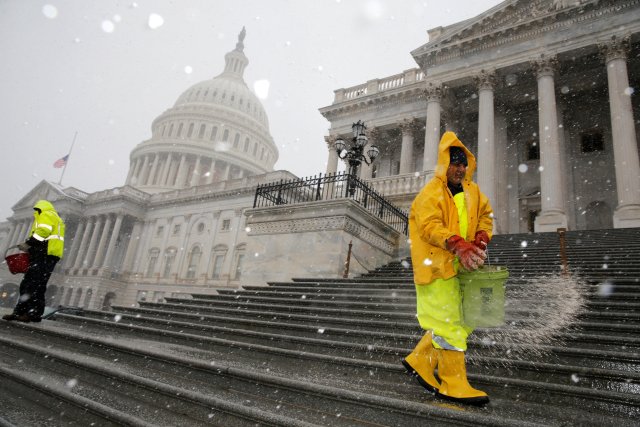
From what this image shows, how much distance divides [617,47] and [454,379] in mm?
20120

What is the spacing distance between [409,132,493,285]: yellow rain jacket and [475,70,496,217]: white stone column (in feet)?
50.5

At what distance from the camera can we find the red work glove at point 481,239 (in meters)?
3.22

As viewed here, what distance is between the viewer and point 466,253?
9.29 feet

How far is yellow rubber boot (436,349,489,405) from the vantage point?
2951mm

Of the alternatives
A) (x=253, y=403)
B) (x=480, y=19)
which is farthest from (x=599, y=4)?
(x=253, y=403)

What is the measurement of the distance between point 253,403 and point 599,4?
22.3 m

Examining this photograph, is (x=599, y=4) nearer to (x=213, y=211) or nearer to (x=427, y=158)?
(x=427, y=158)

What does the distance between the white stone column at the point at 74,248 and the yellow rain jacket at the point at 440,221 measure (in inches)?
2455

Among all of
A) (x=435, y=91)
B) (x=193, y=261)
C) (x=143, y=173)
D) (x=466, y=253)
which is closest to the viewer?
(x=466, y=253)

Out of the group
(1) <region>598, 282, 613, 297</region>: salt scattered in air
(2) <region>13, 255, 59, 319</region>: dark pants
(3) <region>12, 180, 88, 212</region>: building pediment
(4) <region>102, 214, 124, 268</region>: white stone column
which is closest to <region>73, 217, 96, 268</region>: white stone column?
(3) <region>12, 180, 88, 212</region>: building pediment

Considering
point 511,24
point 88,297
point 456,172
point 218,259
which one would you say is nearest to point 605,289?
point 456,172

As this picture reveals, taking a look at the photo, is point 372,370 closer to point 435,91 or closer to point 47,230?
point 47,230

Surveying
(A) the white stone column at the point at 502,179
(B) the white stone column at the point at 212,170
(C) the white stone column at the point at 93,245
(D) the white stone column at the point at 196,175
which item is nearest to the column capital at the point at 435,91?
(A) the white stone column at the point at 502,179

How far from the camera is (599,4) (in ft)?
57.6
